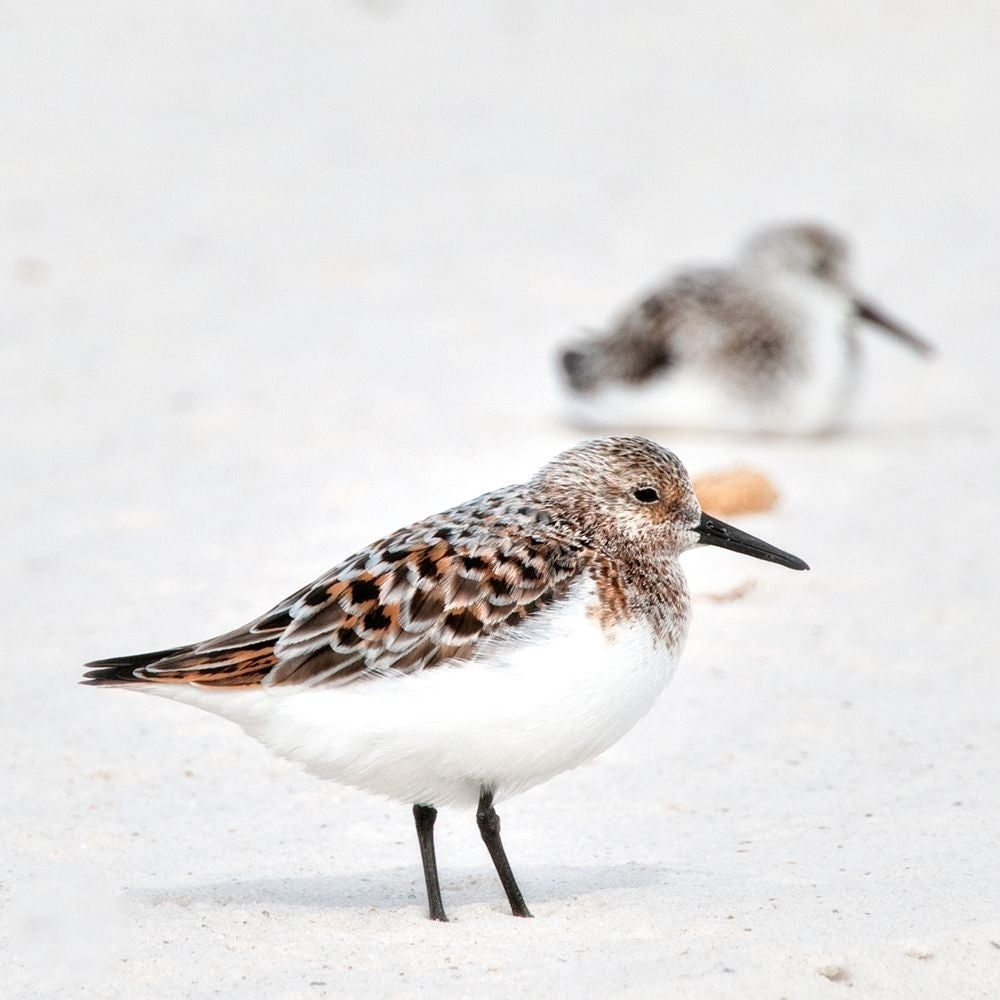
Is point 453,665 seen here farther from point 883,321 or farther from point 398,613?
point 883,321

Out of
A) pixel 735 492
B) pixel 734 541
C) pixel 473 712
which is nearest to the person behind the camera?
pixel 473 712

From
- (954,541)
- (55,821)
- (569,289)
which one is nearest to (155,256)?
(569,289)

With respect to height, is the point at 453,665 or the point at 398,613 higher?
the point at 398,613

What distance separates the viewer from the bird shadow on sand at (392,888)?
4766mm

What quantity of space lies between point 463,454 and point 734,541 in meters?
3.51

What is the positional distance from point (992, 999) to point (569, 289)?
7.14m

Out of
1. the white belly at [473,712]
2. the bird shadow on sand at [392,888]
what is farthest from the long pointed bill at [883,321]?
the white belly at [473,712]

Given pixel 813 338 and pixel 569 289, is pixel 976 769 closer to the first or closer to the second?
pixel 813 338

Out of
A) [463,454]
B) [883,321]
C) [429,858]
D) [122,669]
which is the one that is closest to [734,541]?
[429,858]

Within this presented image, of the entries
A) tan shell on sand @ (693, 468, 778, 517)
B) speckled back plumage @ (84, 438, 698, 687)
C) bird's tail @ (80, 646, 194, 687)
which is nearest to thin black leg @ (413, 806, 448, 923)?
speckled back plumage @ (84, 438, 698, 687)

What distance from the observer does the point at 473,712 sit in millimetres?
4344

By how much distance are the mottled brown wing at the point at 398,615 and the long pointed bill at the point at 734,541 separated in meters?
0.55

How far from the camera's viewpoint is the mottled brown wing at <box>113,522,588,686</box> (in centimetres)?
443

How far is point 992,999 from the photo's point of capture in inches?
163
